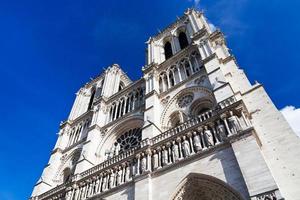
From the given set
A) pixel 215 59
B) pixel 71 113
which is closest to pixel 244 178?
pixel 215 59

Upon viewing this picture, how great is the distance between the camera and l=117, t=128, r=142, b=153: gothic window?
15281 millimetres

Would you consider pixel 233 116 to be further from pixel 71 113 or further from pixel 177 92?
pixel 71 113

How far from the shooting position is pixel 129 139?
15.7 metres

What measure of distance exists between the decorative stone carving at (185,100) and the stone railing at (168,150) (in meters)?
2.55

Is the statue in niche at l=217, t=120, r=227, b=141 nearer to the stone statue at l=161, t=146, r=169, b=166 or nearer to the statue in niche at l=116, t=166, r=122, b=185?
the stone statue at l=161, t=146, r=169, b=166

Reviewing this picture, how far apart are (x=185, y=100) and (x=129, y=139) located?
174 inches

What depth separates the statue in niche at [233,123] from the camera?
9249 mm

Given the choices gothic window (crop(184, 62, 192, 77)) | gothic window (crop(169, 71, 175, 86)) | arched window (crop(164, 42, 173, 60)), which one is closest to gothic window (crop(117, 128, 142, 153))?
gothic window (crop(169, 71, 175, 86))

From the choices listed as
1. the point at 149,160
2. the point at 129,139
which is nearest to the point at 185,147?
the point at 149,160

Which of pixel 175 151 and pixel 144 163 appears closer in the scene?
pixel 175 151

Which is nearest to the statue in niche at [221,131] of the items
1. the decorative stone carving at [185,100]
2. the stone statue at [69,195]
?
the decorative stone carving at [185,100]

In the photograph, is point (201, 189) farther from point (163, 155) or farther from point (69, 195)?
point (69, 195)

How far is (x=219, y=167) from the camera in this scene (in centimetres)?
885

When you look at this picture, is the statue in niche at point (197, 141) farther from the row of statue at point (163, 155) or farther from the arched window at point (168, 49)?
the arched window at point (168, 49)
